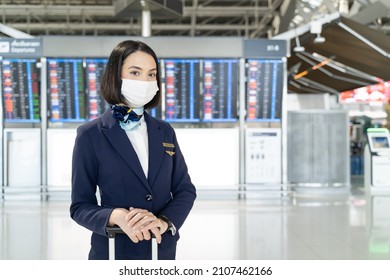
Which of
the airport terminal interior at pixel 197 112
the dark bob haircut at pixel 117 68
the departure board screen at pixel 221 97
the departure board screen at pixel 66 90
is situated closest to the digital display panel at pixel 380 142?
the airport terminal interior at pixel 197 112

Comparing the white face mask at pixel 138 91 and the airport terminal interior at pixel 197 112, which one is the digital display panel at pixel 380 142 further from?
the white face mask at pixel 138 91

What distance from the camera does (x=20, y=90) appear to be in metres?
7.82

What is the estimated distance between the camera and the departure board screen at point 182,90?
7945mm

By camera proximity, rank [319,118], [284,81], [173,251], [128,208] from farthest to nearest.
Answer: [319,118] → [284,81] → [173,251] → [128,208]

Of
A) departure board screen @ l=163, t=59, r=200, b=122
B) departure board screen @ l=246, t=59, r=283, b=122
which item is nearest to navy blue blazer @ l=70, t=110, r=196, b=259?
departure board screen @ l=163, t=59, r=200, b=122

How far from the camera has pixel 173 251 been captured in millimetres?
1702

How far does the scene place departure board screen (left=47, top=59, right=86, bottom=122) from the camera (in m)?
7.84

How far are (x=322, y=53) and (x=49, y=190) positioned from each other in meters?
7.01

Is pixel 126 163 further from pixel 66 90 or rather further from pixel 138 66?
pixel 66 90

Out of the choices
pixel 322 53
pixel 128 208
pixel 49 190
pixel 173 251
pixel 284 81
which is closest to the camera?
pixel 128 208

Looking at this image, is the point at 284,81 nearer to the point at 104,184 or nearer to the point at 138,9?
the point at 138,9

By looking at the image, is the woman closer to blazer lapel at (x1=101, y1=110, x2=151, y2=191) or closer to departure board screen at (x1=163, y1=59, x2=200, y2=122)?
blazer lapel at (x1=101, y1=110, x2=151, y2=191)

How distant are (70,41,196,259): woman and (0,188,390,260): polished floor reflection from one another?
7.90 feet
